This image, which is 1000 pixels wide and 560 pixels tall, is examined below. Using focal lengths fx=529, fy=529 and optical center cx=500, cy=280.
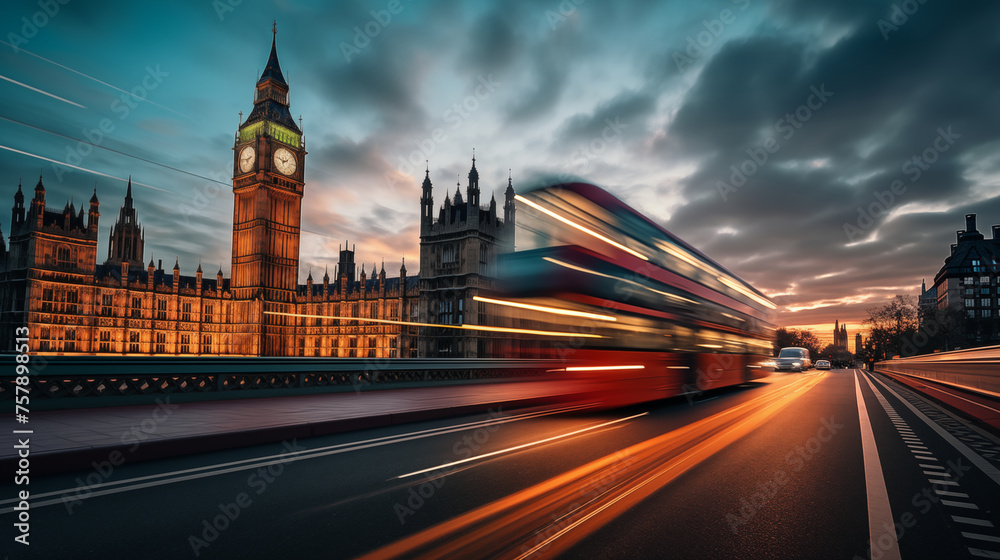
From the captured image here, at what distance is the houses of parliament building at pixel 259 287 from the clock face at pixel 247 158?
0.33m

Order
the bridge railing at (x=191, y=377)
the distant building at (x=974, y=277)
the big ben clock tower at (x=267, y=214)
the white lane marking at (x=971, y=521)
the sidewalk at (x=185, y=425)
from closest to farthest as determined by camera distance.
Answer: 1. the white lane marking at (x=971, y=521)
2. the sidewalk at (x=185, y=425)
3. the bridge railing at (x=191, y=377)
4. the big ben clock tower at (x=267, y=214)
5. the distant building at (x=974, y=277)

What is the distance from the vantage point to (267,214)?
92375mm

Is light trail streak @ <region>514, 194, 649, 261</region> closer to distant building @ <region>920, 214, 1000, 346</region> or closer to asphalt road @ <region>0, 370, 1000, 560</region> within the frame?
asphalt road @ <region>0, 370, 1000, 560</region>

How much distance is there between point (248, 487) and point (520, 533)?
2.91m

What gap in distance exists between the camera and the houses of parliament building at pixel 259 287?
213 feet

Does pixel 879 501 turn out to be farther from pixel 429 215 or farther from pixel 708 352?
pixel 429 215

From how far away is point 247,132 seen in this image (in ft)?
324

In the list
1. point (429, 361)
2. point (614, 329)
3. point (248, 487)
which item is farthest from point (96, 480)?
point (429, 361)

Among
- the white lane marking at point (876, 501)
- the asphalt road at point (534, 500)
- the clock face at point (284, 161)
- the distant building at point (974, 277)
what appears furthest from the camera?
the distant building at point (974, 277)

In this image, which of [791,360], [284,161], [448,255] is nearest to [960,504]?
[791,360]

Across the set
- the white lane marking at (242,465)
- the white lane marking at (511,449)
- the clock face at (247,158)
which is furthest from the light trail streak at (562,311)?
the clock face at (247,158)

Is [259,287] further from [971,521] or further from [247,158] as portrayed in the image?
[971,521]

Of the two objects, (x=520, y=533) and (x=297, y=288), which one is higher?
(x=297, y=288)

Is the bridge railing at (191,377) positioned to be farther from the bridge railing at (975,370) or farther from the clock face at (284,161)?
the clock face at (284,161)
